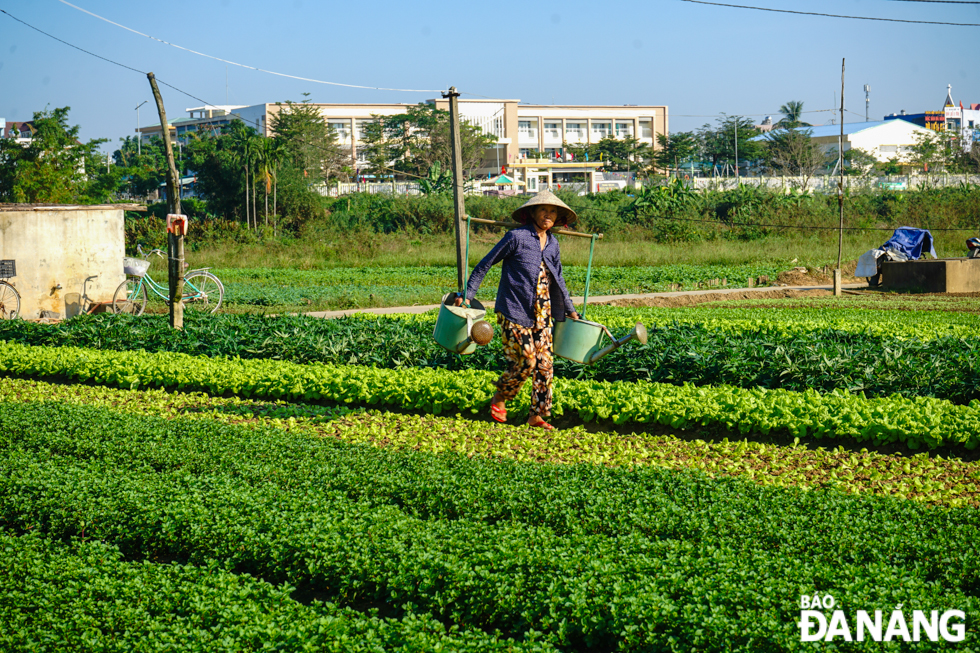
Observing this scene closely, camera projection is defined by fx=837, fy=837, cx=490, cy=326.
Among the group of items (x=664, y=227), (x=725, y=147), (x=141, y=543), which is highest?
(x=725, y=147)

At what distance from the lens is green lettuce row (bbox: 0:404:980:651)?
325 cm

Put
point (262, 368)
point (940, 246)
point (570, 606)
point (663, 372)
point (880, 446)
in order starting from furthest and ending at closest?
point (940, 246)
point (262, 368)
point (663, 372)
point (880, 446)
point (570, 606)

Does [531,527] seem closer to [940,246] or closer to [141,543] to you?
[141,543]

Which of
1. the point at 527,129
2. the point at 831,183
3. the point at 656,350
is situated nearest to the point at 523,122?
the point at 527,129

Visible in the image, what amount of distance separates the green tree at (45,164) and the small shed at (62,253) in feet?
72.6

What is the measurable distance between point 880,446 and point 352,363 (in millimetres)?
5425

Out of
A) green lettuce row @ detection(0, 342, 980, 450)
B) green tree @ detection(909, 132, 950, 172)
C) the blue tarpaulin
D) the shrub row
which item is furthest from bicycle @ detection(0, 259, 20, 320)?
green tree @ detection(909, 132, 950, 172)

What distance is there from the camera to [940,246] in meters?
31.5

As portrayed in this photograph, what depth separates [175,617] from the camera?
3342mm

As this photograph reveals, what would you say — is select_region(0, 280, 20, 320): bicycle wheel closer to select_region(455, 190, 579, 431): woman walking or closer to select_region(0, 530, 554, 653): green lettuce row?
select_region(455, 190, 579, 431): woman walking

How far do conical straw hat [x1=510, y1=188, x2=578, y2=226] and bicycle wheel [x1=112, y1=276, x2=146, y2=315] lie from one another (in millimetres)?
10616

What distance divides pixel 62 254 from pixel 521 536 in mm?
14449

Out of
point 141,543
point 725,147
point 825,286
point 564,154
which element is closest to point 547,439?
point 141,543

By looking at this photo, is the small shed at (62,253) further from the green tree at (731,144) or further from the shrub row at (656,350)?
the green tree at (731,144)
